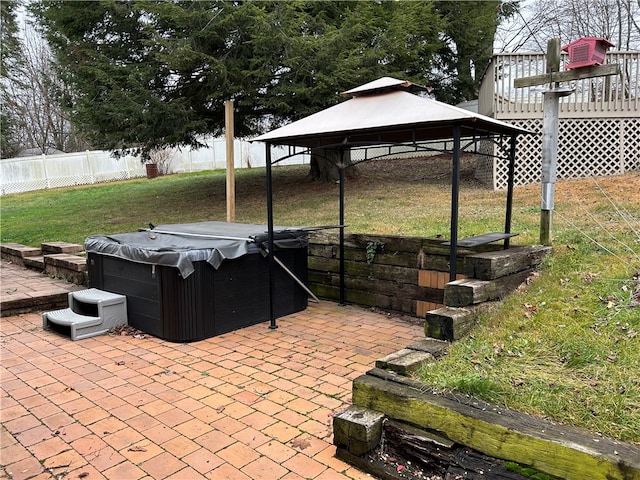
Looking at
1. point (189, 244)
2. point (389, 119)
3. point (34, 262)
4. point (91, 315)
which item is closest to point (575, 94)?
point (389, 119)

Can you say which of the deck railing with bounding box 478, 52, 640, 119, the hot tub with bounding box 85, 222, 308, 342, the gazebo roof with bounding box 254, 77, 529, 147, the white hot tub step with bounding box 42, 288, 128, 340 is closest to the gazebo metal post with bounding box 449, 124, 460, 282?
the gazebo roof with bounding box 254, 77, 529, 147

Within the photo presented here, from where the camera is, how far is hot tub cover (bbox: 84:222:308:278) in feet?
12.7

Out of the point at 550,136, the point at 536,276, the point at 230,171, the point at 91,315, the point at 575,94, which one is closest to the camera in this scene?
the point at 536,276

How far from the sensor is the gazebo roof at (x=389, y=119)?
3365mm

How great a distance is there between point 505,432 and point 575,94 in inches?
352

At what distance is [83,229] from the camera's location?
886 centimetres

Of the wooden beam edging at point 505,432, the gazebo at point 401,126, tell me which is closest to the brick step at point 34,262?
the gazebo at point 401,126

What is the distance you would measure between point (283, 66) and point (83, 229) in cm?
491

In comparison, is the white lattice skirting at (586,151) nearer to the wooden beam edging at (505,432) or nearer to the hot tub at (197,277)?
the hot tub at (197,277)

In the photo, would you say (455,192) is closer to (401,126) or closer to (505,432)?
(401,126)

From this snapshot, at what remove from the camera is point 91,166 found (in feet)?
67.8

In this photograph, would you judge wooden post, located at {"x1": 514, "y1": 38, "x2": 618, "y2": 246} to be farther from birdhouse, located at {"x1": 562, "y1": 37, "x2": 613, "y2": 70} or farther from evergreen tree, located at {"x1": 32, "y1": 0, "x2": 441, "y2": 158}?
Result: evergreen tree, located at {"x1": 32, "y1": 0, "x2": 441, "y2": 158}

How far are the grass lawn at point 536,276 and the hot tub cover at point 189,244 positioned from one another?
1.62 meters

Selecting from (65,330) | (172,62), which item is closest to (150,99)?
(172,62)
